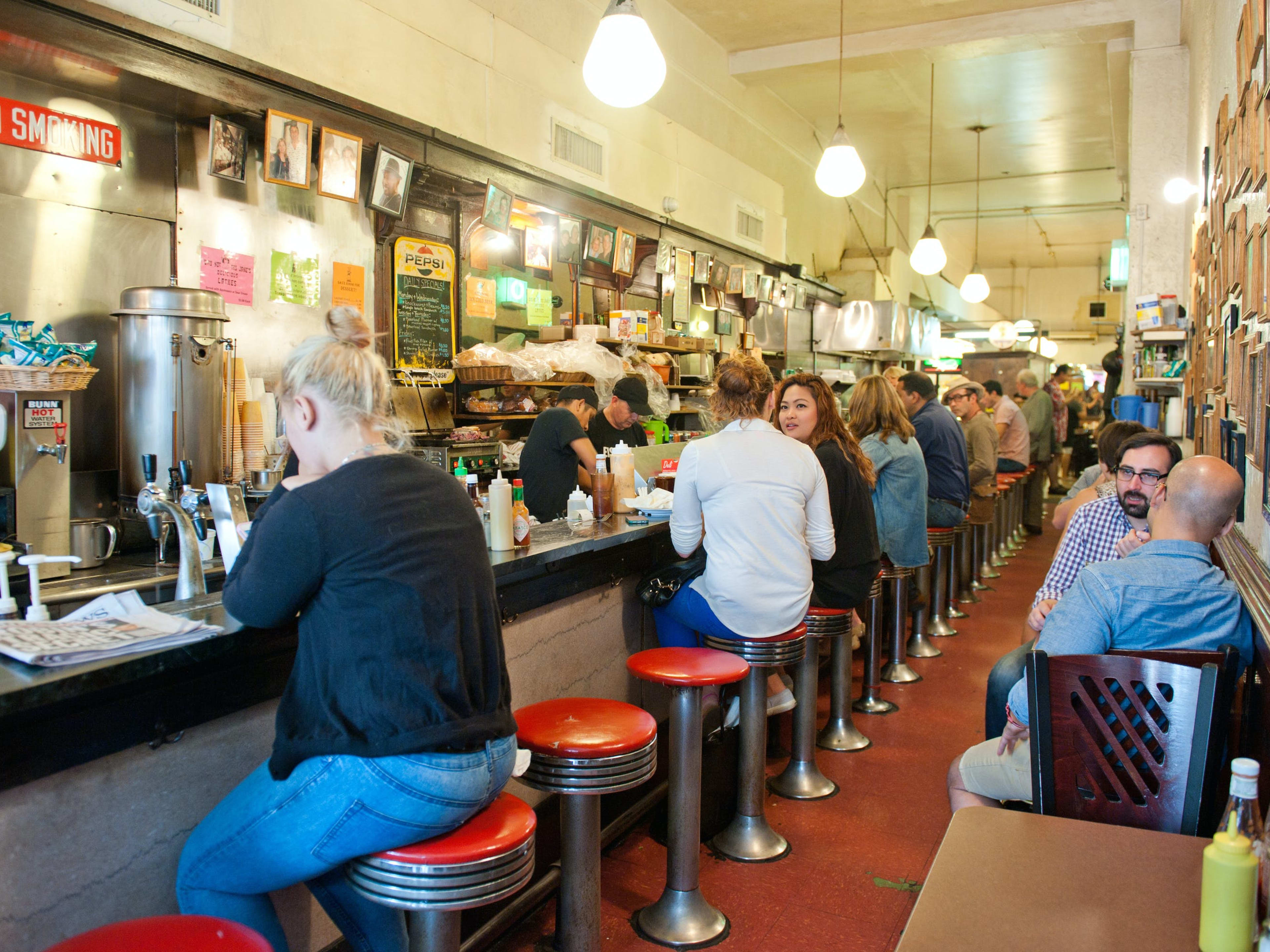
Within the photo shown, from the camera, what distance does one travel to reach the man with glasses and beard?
10.2 ft

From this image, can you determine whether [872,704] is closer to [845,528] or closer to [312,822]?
[845,528]

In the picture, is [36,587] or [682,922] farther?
[682,922]

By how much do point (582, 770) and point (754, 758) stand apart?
119 cm

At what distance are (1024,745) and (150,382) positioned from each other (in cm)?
317

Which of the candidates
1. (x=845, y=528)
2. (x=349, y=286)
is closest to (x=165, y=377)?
(x=349, y=286)

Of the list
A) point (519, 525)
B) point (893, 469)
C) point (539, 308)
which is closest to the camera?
point (519, 525)

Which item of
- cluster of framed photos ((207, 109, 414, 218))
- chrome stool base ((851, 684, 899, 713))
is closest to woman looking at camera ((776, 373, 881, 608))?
chrome stool base ((851, 684, 899, 713))

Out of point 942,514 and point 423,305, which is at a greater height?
point 423,305

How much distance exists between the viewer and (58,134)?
3400mm

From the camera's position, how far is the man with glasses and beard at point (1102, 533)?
3119 millimetres

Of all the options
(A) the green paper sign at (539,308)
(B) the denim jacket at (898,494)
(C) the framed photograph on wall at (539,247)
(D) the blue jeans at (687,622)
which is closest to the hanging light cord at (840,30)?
(C) the framed photograph on wall at (539,247)

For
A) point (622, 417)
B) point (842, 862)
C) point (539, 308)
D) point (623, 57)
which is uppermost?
point (623, 57)

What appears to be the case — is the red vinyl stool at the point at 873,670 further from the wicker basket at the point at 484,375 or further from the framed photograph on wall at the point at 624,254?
the framed photograph on wall at the point at 624,254

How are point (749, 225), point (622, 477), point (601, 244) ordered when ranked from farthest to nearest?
1. point (749, 225)
2. point (601, 244)
3. point (622, 477)
